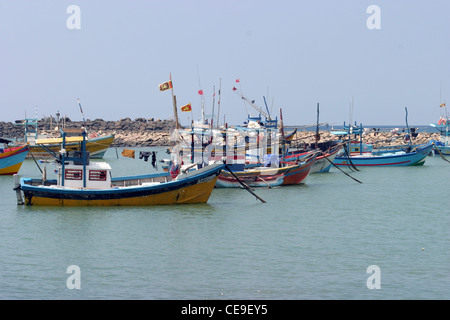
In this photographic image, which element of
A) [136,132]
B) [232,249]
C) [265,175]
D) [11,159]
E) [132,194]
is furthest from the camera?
[136,132]

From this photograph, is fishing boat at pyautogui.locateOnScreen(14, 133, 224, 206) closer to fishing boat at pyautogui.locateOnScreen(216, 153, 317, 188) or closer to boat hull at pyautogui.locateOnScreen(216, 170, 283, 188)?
fishing boat at pyautogui.locateOnScreen(216, 153, 317, 188)

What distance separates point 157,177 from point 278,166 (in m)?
13.5

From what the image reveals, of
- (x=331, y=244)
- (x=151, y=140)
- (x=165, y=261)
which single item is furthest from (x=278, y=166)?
(x=151, y=140)

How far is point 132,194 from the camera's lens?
104ft

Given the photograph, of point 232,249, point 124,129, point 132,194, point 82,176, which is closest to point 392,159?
point 132,194

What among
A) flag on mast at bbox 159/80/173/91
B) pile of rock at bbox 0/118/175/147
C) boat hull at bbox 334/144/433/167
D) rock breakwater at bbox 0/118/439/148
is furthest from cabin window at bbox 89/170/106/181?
pile of rock at bbox 0/118/175/147

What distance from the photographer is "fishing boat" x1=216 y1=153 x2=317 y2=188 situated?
42653 mm

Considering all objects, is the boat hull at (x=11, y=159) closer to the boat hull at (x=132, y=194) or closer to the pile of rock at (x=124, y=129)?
the boat hull at (x=132, y=194)

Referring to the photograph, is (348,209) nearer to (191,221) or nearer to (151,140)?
(191,221)

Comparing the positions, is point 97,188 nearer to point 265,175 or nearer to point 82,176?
point 82,176

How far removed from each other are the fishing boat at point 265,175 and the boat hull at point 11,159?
17.9m

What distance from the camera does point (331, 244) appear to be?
2481 cm

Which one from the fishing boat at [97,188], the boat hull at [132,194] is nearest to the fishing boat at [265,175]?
the boat hull at [132,194]

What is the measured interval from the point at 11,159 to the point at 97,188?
2359 cm
